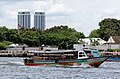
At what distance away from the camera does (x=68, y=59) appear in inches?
4028

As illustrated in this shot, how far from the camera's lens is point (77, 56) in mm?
101875

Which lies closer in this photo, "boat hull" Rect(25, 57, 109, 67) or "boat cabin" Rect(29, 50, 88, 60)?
"boat hull" Rect(25, 57, 109, 67)

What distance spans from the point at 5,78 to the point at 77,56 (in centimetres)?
2867

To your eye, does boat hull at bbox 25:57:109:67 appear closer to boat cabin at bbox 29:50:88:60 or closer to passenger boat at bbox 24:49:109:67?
passenger boat at bbox 24:49:109:67

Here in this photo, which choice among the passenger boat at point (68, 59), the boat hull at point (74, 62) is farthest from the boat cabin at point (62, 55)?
the boat hull at point (74, 62)

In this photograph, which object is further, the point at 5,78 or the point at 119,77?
the point at 119,77

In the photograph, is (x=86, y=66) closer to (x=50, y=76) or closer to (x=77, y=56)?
(x=77, y=56)

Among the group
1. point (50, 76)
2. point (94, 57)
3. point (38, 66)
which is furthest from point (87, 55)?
point (50, 76)

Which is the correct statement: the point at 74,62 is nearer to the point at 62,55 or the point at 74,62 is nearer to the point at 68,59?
the point at 68,59

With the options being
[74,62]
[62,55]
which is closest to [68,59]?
[74,62]

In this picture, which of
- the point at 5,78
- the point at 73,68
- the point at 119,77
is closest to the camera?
the point at 5,78

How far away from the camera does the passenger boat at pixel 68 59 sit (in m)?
102

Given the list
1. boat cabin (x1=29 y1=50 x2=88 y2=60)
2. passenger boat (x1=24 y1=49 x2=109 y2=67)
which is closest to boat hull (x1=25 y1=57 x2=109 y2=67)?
passenger boat (x1=24 y1=49 x2=109 y2=67)

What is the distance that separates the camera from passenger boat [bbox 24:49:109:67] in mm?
101938
